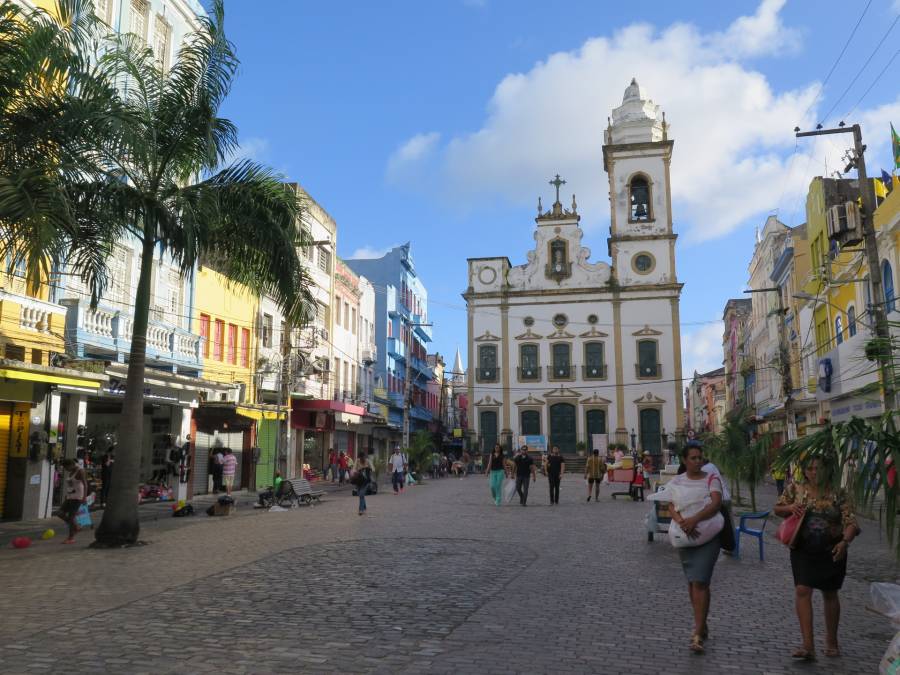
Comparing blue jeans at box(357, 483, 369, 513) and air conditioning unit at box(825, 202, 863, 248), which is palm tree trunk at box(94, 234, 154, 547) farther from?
air conditioning unit at box(825, 202, 863, 248)

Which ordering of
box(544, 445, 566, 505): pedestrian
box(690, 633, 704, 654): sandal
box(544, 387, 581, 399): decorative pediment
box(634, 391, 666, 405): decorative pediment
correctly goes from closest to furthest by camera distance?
1. box(690, 633, 704, 654): sandal
2. box(544, 445, 566, 505): pedestrian
3. box(634, 391, 666, 405): decorative pediment
4. box(544, 387, 581, 399): decorative pediment

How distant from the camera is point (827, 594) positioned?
5.62 meters

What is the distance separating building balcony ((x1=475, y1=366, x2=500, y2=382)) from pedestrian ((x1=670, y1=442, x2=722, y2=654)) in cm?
4597

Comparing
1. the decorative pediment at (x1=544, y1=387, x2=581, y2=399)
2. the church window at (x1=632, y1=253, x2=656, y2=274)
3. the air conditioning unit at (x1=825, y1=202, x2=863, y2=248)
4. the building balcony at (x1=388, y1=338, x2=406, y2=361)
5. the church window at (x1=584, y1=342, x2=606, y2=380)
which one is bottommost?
the decorative pediment at (x1=544, y1=387, x2=581, y2=399)

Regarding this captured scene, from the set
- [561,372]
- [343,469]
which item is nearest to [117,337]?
[343,469]

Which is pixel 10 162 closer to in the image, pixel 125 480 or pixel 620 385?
pixel 125 480

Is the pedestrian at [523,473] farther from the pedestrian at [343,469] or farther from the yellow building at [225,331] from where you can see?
the pedestrian at [343,469]

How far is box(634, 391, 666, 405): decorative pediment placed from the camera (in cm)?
4897

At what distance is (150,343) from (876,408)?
18.5 m

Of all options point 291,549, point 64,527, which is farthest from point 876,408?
point 64,527

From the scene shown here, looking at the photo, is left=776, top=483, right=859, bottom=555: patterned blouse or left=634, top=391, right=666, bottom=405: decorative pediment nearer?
left=776, top=483, right=859, bottom=555: patterned blouse

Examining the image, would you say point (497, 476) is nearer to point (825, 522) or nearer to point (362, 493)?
point (362, 493)

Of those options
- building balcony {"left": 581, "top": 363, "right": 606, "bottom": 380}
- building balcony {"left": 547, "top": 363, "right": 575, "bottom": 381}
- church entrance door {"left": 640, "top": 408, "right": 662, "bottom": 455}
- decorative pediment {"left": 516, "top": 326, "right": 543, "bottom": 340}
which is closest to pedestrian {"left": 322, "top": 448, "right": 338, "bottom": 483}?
building balcony {"left": 547, "top": 363, "right": 575, "bottom": 381}

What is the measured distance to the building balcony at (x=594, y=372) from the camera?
5047 cm
